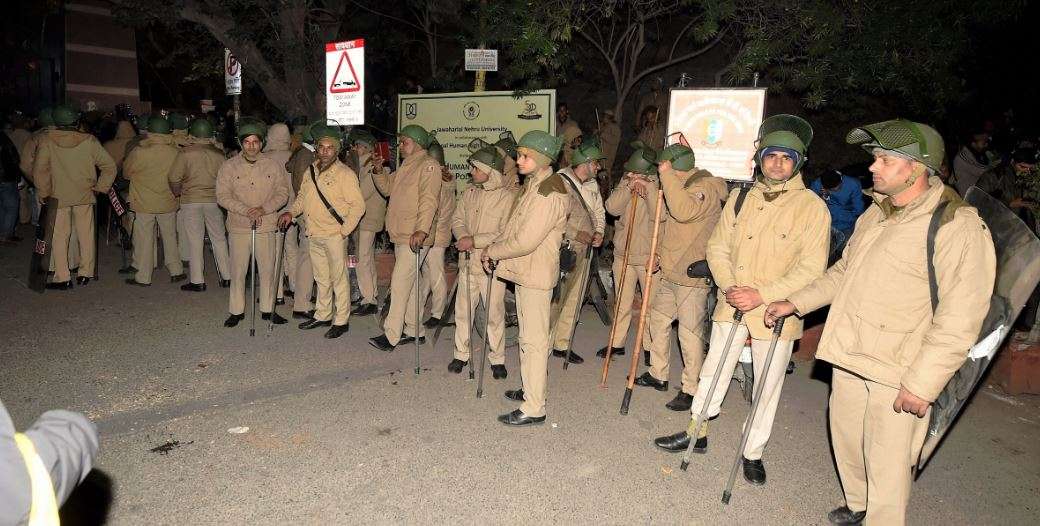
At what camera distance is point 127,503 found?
145 inches

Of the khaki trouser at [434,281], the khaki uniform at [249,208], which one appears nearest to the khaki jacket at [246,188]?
the khaki uniform at [249,208]

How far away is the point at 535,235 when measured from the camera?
15.4 ft

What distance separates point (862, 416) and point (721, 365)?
0.84 meters

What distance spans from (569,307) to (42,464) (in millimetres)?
5385

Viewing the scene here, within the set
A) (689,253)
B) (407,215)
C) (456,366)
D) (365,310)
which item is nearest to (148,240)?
(365,310)

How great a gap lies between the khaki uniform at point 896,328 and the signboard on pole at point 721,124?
3754 millimetres

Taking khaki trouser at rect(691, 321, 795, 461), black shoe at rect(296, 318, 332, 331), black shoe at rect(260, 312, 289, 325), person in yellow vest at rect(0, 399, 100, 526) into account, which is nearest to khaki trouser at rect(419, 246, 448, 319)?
black shoe at rect(296, 318, 332, 331)

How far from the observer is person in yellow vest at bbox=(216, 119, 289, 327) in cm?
695

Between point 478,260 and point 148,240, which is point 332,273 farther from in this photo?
point 148,240

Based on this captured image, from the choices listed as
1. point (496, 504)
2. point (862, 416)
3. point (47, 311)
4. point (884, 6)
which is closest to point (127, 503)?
point (496, 504)

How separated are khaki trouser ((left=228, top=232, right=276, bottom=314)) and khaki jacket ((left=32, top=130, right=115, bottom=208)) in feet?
8.44

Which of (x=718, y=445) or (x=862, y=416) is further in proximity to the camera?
(x=718, y=445)

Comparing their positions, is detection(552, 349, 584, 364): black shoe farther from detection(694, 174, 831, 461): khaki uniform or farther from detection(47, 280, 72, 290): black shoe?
detection(47, 280, 72, 290): black shoe

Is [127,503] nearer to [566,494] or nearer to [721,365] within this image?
[566,494]
